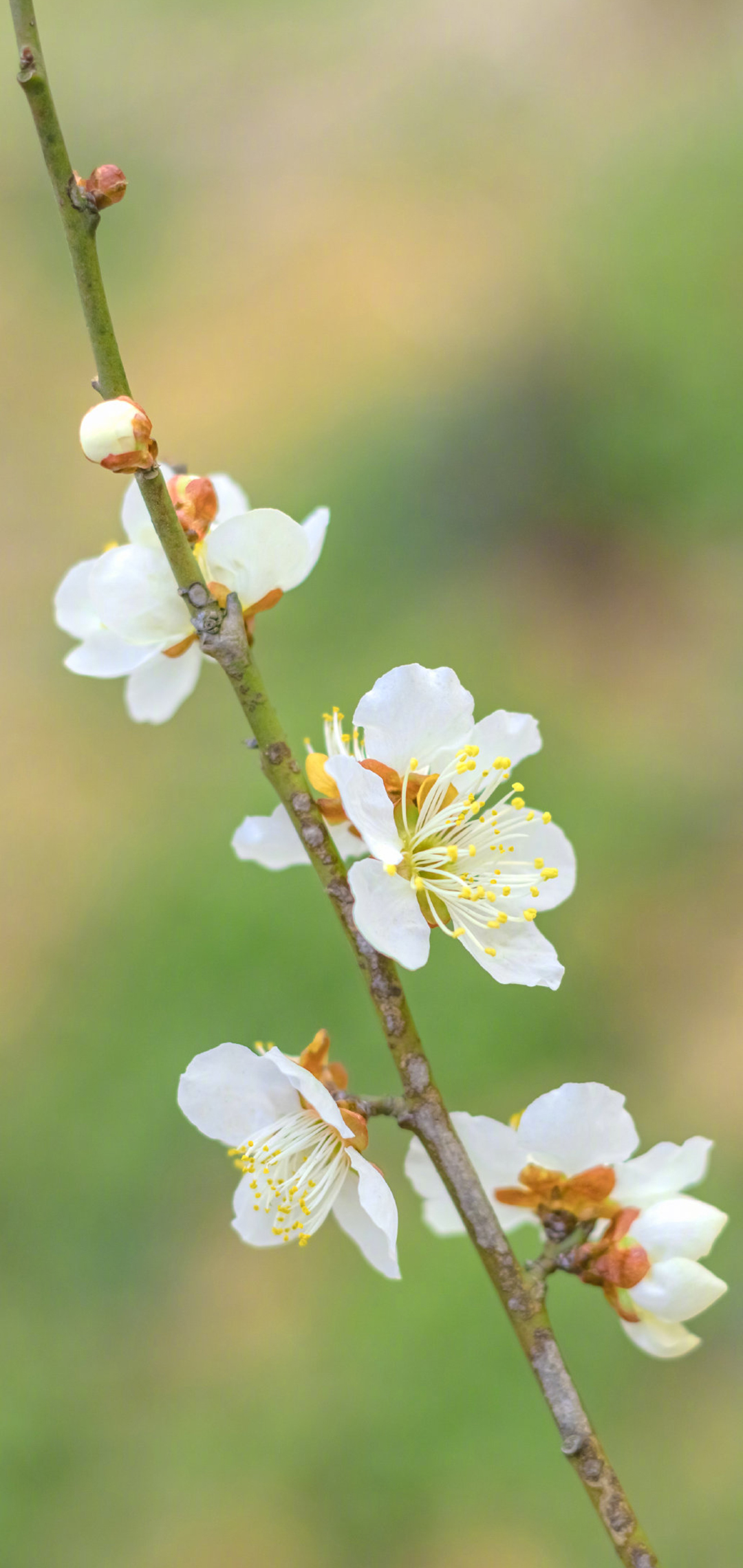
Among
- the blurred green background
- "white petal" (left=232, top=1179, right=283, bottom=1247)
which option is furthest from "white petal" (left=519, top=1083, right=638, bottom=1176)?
the blurred green background

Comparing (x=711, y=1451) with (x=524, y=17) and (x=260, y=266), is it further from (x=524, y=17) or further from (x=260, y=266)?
(x=524, y=17)

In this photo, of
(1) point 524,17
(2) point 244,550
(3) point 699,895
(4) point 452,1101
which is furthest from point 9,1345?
(1) point 524,17

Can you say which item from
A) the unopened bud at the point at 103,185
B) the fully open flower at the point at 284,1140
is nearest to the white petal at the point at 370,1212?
the fully open flower at the point at 284,1140

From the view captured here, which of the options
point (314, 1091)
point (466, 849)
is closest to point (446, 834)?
point (466, 849)

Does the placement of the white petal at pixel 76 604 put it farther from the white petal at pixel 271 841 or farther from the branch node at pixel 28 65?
the branch node at pixel 28 65

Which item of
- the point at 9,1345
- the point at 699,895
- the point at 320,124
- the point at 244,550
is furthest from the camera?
the point at 320,124

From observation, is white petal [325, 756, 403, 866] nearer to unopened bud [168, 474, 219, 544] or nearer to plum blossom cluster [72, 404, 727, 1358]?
plum blossom cluster [72, 404, 727, 1358]
